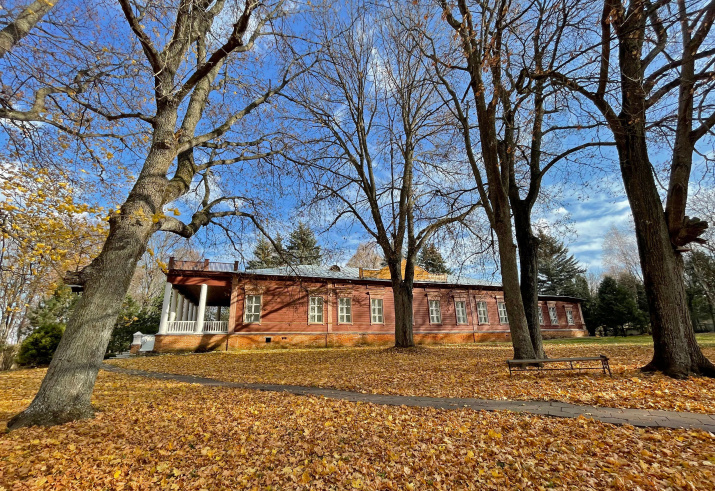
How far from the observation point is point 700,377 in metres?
6.11

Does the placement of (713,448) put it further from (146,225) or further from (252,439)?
(146,225)

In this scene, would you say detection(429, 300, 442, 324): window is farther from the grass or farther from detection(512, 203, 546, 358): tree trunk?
detection(512, 203, 546, 358): tree trunk

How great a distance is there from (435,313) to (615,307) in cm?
1726

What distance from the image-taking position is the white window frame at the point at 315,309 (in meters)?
21.1

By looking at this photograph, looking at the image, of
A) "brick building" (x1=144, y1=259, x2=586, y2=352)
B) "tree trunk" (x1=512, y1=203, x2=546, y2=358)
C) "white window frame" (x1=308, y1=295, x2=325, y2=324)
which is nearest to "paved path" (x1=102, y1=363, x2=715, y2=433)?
"tree trunk" (x1=512, y1=203, x2=546, y2=358)

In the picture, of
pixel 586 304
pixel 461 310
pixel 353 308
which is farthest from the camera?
pixel 586 304

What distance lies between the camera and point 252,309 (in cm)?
1998

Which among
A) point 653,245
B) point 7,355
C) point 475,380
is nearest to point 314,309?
point 7,355

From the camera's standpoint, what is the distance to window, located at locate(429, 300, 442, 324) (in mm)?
24078

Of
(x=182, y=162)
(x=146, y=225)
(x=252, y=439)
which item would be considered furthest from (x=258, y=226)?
(x=252, y=439)

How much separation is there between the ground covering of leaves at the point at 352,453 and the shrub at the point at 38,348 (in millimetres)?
12439

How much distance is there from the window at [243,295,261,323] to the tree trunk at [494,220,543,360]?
51.0 feet

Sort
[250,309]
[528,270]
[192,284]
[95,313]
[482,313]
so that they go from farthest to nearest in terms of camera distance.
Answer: [482,313]
[250,309]
[192,284]
[528,270]
[95,313]

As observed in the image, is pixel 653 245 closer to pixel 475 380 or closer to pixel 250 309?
pixel 475 380
